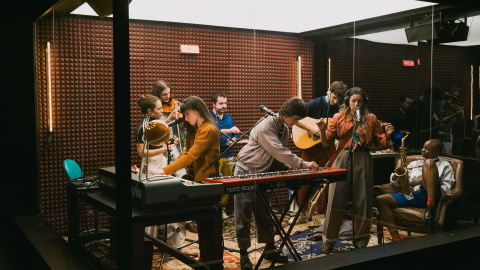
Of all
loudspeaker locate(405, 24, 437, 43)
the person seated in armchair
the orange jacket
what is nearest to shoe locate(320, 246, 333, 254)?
the person seated in armchair

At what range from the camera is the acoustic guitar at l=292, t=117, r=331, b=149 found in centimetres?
452

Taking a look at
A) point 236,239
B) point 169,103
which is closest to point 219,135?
point 169,103

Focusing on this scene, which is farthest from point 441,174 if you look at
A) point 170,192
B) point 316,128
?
point 170,192

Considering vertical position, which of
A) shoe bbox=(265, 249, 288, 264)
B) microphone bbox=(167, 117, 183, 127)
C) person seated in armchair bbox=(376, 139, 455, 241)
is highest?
microphone bbox=(167, 117, 183, 127)

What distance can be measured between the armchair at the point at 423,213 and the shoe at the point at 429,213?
0.11 ft

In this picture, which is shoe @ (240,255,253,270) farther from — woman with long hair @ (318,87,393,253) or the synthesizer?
woman with long hair @ (318,87,393,253)

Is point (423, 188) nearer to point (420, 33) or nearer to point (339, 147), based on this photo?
point (339, 147)

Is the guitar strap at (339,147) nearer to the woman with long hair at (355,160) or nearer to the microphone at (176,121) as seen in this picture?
the woman with long hair at (355,160)

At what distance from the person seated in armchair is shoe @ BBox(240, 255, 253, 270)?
5.82ft

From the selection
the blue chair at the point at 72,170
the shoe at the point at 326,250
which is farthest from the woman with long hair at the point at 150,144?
the shoe at the point at 326,250

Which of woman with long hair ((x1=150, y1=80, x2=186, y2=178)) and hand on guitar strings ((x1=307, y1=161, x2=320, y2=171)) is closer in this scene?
woman with long hair ((x1=150, y1=80, x2=186, y2=178))

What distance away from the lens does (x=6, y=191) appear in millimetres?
6055

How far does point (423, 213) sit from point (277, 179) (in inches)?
83.4

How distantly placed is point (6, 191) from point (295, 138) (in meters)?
3.83
